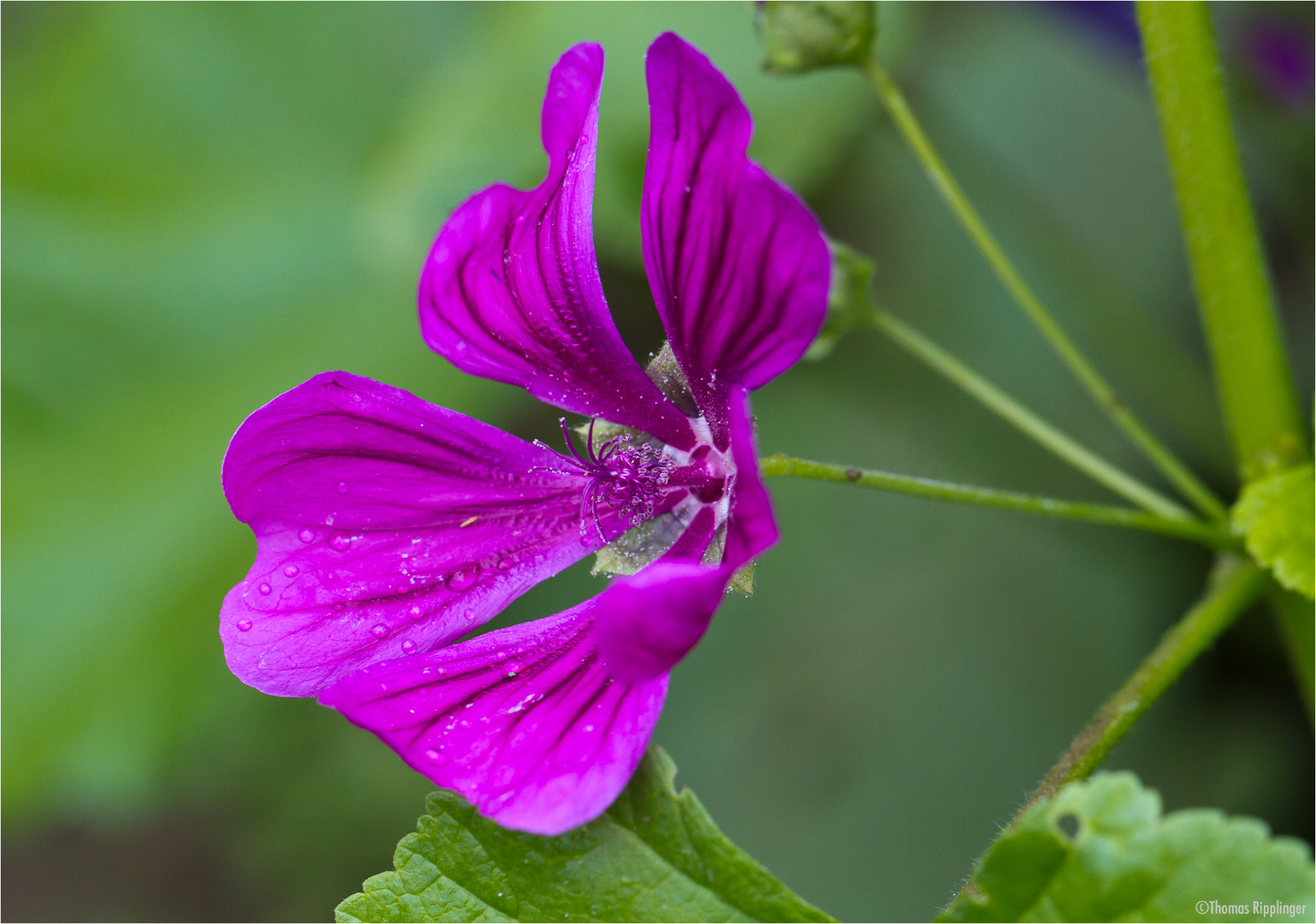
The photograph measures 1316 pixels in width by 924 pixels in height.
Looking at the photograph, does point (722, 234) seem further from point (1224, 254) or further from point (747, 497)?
point (1224, 254)

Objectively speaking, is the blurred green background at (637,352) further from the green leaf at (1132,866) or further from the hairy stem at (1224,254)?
the green leaf at (1132,866)

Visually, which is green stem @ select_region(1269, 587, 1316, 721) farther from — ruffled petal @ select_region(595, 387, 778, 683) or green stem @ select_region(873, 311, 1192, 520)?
ruffled petal @ select_region(595, 387, 778, 683)

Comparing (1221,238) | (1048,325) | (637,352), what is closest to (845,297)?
(1048,325)

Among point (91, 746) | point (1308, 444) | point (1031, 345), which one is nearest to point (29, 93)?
point (91, 746)

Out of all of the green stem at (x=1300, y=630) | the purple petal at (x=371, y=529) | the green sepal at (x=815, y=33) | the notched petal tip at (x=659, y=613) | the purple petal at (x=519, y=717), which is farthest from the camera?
the green sepal at (x=815, y=33)

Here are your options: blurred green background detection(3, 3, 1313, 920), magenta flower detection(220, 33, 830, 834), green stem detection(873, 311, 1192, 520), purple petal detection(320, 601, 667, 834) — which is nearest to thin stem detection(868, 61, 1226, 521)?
green stem detection(873, 311, 1192, 520)

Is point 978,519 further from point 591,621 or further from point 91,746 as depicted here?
point 91,746

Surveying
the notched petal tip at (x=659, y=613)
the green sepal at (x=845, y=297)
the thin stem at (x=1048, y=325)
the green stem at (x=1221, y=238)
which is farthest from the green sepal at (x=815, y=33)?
the notched petal tip at (x=659, y=613)
